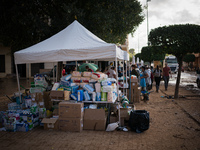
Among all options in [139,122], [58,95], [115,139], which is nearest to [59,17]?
[58,95]

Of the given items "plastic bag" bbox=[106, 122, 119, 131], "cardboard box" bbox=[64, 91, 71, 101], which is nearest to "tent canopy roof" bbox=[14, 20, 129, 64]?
"cardboard box" bbox=[64, 91, 71, 101]

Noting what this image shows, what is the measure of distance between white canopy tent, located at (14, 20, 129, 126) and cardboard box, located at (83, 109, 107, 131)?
1689 mm

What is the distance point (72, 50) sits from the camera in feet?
20.2

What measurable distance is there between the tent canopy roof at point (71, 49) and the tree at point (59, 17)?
10.8 ft

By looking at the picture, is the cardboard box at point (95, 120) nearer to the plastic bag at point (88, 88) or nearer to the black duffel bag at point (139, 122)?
the plastic bag at point (88, 88)

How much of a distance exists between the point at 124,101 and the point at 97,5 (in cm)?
642

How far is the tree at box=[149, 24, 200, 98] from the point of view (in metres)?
9.38

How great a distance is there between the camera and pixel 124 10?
11805mm

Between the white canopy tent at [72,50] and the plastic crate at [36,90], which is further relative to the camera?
the plastic crate at [36,90]

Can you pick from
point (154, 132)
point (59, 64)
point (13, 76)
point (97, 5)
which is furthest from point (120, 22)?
point (13, 76)

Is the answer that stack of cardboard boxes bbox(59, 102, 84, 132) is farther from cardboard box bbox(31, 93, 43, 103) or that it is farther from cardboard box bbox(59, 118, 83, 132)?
cardboard box bbox(31, 93, 43, 103)

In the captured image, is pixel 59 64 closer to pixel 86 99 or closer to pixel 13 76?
pixel 86 99

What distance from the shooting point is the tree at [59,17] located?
10430 millimetres

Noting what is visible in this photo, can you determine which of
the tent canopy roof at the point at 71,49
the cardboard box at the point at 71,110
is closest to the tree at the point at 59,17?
the tent canopy roof at the point at 71,49
